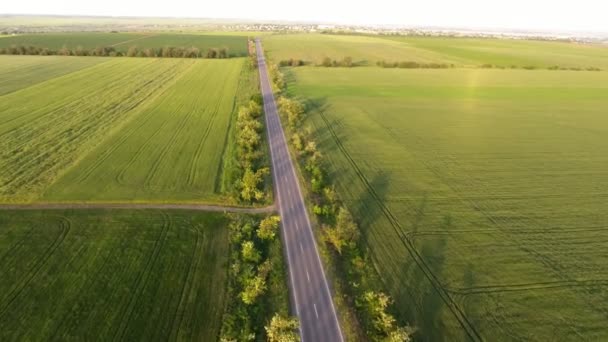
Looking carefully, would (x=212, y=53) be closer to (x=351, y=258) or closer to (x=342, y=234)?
(x=342, y=234)

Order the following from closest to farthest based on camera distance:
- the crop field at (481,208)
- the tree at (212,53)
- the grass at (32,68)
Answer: the crop field at (481,208), the grass at (32,68), the tree at (212,53)

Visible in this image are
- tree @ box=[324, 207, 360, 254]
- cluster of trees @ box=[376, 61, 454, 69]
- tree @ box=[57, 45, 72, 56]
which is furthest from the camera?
cluster of trees @ box=[376, 61, 454, 69]

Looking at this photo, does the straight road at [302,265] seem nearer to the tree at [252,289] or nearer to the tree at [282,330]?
the tree at [282,330]

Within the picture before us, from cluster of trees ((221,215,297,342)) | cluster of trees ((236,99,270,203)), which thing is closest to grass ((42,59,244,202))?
cluster of trees ((236,99,270,203))

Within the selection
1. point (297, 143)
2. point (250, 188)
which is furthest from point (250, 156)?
point (250, 188)

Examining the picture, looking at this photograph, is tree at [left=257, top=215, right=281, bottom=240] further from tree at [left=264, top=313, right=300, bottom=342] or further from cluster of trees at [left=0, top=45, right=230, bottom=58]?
cluster of trees at [left=0, top=45, right=230, bottom=58]

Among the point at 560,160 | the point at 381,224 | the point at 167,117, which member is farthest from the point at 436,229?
the point at 167,117

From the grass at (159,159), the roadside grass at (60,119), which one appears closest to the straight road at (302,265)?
the grass at (159,159)
